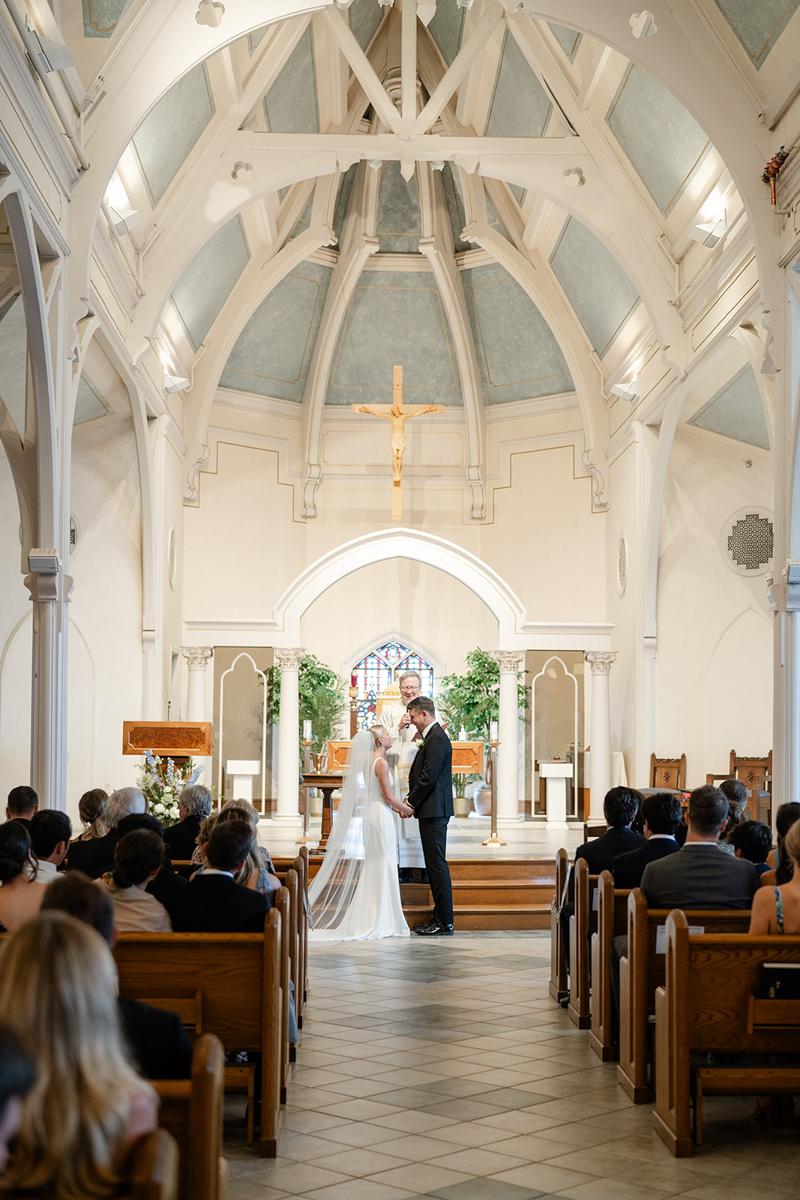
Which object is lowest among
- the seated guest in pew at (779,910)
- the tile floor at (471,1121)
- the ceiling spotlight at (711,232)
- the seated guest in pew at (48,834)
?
A: the tile floor at (471,1121)

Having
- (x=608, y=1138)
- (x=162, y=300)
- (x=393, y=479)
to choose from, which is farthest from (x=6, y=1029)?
(x=393, y=479)

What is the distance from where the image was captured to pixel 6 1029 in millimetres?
1477

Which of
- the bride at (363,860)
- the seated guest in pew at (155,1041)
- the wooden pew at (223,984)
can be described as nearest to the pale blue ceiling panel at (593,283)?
the bride at (363,860)

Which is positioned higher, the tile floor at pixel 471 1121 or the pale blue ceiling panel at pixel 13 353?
the pale blue ceiling panel at pixel 13 353

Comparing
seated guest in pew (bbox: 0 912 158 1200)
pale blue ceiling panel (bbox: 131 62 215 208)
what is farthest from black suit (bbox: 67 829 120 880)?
pale blue ceiling panel (bbox: 131 62 215 208)

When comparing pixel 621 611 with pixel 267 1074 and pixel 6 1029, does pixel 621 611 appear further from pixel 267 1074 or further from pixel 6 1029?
pixel 6 1029

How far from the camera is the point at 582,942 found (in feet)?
18.3

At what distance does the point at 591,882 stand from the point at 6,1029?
4471 millimetres

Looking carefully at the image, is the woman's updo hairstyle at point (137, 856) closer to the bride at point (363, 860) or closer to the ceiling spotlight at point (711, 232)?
the bride at point (363, 860)

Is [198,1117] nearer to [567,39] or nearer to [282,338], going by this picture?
[567,39]

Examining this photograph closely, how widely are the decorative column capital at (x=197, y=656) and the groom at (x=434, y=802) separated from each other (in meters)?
6.42

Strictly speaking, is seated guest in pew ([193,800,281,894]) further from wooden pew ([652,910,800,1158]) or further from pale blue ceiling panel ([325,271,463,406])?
pale blue ceiling panel ([325,271,463,406])

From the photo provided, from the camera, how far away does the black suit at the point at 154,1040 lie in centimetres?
243

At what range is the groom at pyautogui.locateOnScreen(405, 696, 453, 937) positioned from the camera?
8.02 m
